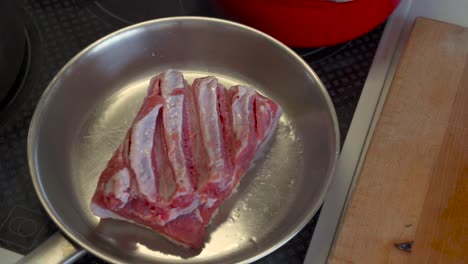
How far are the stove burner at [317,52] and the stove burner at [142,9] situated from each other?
10.6 inches

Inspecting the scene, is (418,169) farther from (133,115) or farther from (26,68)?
(26,68)

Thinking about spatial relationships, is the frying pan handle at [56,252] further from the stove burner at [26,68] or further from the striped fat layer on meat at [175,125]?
the stove burner at [26,68]

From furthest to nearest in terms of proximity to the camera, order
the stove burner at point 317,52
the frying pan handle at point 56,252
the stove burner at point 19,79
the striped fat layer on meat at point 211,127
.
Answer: the stove burner at point 317,52 < the stove burner at point 19,79 < the striped fat layer on meat at point 211,127 < the frying pan handle at point 56,252

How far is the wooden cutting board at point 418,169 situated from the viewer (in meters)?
1.00

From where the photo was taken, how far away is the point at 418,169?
109 centimetres

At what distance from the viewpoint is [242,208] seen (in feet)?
→ 3.46

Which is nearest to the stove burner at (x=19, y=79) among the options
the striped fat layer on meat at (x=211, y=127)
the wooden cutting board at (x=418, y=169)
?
the striped fat layer on meat at (x=211, y=127)

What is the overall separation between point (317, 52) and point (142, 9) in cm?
49

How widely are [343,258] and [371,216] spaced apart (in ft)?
0.38

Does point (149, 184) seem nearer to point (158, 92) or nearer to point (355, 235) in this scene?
Result: point (158, 92)

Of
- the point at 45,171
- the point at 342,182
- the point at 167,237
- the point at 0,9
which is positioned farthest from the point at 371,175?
the point at 0,9

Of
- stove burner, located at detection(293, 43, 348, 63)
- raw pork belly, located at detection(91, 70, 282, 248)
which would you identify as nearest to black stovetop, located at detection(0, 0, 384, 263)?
stove burner, located at detection(293, 43, 348, 63)

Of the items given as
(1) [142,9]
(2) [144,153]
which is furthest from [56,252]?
(1) [142,9]

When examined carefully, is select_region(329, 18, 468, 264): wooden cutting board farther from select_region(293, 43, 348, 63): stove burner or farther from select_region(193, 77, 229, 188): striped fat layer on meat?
select_region(193, 77, 229, 188): striped fat layer on meat
